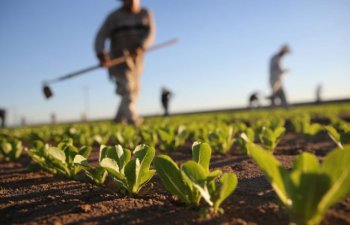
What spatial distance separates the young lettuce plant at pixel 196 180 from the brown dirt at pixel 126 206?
0.07m

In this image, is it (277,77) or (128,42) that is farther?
(277,77)

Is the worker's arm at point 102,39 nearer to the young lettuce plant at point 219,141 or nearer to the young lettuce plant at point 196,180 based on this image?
the young lettuce plant at point 219,141

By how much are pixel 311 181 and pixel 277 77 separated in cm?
1307

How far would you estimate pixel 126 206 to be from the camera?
5.17 feet

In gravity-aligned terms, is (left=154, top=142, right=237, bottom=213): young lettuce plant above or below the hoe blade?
below

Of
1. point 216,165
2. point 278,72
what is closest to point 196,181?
point 216,165

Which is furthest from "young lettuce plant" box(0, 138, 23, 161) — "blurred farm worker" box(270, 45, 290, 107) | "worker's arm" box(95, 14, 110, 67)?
"blurred farm worker" box(270, 45, 290, 107)

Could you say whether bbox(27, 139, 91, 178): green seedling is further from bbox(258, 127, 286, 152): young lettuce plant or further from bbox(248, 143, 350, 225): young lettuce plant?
bbox(258, 127, 286, 152): young lettuce plant

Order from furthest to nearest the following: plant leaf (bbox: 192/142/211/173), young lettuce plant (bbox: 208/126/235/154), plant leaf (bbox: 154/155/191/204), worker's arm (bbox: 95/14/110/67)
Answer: worker's arm (bbox: 95/14/110/67)
young lettuce plant (bbox: 208/126/235/154)
plant leaf (bbox: 192/142/211/173)
plant leaf (bbox: 154/155/191/204)

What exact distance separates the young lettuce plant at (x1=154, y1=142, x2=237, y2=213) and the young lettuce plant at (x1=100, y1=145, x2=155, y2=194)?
177mm

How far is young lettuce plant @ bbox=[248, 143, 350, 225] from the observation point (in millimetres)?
999

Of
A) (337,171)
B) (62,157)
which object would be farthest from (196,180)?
(62,157)

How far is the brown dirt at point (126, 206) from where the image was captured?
1.39 m

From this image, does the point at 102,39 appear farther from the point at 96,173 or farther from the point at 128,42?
the point at 96,173
